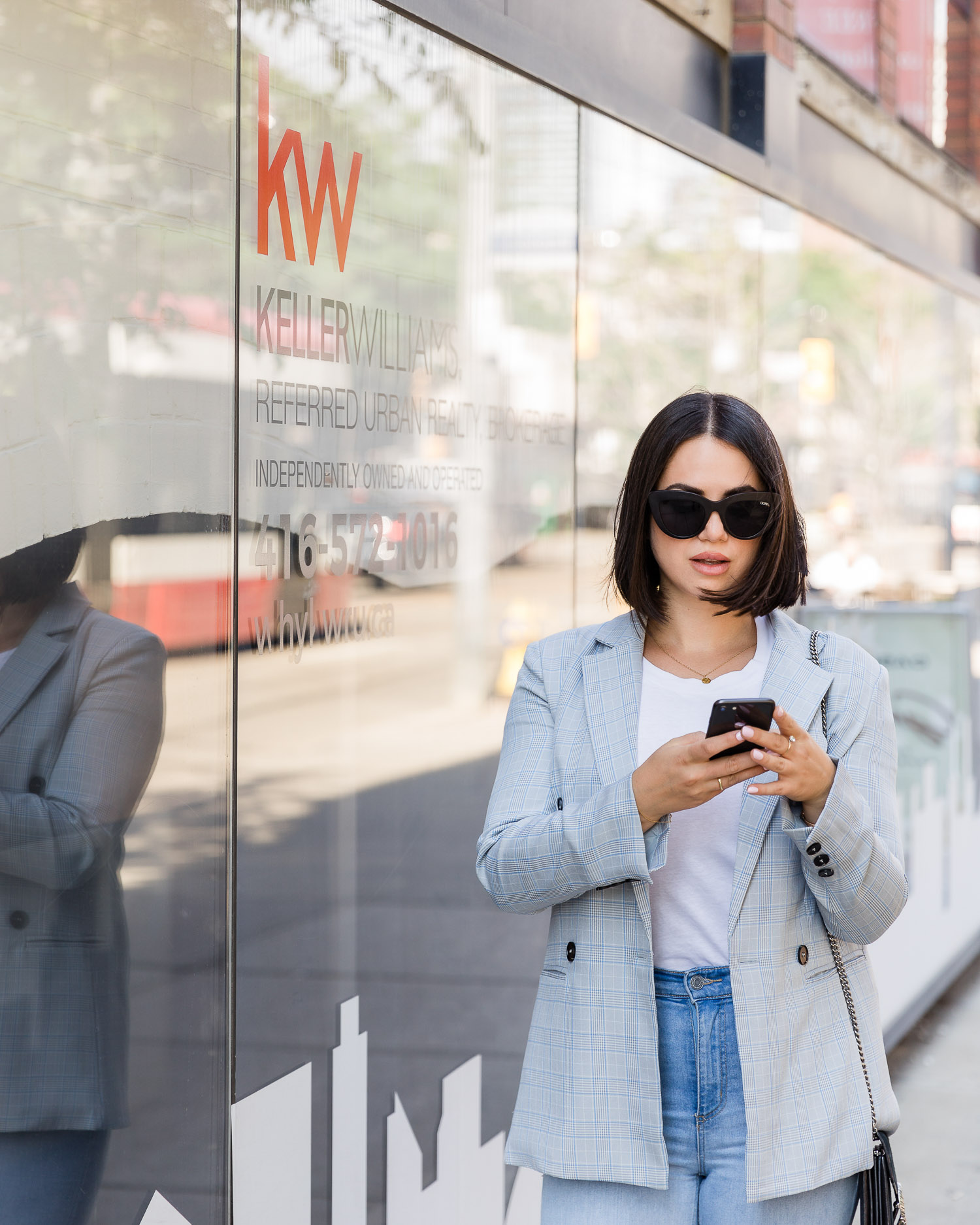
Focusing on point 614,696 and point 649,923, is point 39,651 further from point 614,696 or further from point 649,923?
point 649,923

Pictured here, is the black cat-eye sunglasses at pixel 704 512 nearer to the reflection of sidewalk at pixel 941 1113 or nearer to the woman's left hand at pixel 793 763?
the woman's left hand at pixel 793 763

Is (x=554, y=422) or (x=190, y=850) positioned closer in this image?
(x=190, y=850)

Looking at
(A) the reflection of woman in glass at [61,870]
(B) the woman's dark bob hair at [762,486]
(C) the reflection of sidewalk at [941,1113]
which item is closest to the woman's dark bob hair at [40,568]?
(A) the reflection of woman in glass at [61,870]

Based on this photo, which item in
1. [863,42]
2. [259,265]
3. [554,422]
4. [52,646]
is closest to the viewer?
[52,646]

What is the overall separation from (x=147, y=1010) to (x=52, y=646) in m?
0.66

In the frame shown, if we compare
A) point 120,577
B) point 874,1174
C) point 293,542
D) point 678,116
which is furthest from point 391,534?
point 678,116

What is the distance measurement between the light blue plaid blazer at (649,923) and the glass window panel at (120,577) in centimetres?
67

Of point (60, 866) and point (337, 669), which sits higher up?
point (337, 669)

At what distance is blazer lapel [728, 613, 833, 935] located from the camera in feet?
7.43

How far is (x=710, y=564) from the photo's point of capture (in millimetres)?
2402

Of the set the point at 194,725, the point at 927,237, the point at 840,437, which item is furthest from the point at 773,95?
the point at 194,725

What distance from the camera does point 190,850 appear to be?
2.80 metres

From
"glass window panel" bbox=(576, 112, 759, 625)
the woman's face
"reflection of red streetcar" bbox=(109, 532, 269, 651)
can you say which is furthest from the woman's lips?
"glass window panel" bbox=(576, 112, 759, 625)

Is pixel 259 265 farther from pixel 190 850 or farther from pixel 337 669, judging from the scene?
pixel 190 850
